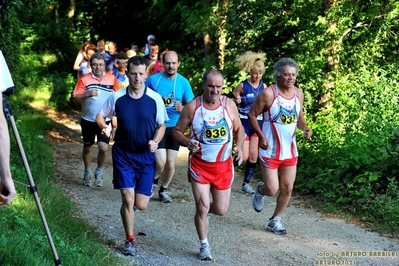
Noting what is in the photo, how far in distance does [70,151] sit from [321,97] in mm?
5280

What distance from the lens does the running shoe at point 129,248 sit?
646cm

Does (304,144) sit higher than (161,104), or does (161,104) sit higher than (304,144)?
(161,104)

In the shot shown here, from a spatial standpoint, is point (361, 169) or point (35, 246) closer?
point (35, 246)

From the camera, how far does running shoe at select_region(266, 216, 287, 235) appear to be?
7609 millimetres

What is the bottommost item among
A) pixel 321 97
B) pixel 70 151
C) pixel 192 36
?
pixel 70 151

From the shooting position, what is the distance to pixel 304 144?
11227mm

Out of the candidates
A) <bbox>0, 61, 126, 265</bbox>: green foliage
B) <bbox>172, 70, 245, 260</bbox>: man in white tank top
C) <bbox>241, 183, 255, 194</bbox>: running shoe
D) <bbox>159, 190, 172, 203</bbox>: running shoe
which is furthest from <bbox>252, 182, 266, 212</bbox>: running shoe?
<bbox>0, 61, 126, 265</bbox>: green foliage

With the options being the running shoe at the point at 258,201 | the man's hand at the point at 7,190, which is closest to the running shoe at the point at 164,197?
the running shoe at the point at 258,201

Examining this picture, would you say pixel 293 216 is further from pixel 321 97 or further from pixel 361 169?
pixel 321 97

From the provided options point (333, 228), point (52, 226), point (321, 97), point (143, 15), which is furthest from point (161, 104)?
point (143, 15)

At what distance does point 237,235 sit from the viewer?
24.8 ft

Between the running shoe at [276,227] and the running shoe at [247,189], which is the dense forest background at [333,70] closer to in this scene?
the running shoe at [247,189]

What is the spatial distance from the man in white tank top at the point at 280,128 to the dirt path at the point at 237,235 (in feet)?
1.65

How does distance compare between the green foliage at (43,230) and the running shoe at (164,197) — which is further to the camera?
the running shoe at (164,197)
